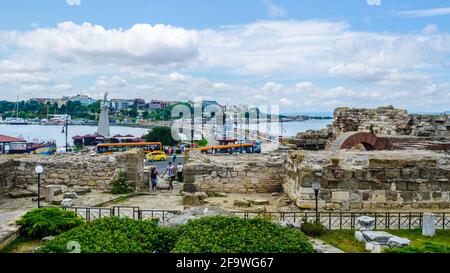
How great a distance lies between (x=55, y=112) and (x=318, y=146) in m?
124

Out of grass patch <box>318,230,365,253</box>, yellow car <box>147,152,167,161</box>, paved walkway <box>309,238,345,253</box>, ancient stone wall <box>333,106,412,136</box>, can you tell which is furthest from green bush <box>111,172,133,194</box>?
yellow car <box>147,152,167,161</box>

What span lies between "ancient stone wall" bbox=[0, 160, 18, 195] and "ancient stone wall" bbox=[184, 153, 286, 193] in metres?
6.14

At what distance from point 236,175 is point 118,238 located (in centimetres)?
838

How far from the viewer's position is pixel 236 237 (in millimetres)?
8898

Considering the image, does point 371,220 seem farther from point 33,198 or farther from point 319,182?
point 33,198

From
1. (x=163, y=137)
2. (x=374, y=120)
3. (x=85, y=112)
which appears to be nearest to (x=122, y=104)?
(x=85, y=112)

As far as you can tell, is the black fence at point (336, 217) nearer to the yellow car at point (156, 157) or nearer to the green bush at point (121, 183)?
the green bush at point (121, 183)

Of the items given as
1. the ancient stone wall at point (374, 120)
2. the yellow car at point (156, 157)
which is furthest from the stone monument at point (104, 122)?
the ancient stone wall at point (374, 120)

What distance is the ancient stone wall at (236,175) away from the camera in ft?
56.0

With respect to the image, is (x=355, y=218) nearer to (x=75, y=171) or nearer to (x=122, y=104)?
(x=75, y=171)

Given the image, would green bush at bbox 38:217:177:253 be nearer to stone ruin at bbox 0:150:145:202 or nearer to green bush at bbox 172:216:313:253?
green bush at bbox 172:216:313:253

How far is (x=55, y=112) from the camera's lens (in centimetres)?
13688

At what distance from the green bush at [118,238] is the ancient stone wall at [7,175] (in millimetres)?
8460
